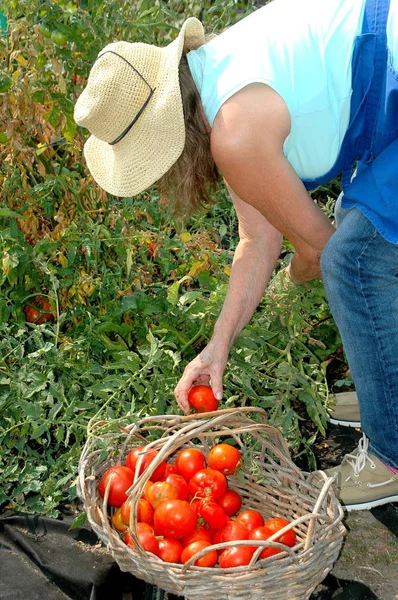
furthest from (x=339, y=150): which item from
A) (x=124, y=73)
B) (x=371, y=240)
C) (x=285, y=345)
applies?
(x=285, y=345)

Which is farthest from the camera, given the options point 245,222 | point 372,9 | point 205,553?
point 245,222

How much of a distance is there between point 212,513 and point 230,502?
109 millimetres

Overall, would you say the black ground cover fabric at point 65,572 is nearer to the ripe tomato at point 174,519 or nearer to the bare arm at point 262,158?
the ripe tomato at point 174,519

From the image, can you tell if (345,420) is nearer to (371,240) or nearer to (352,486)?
(352,486)

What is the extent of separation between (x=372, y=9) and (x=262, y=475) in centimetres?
113

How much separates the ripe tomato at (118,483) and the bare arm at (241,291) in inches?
8.8

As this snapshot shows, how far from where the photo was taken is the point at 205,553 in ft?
5.12

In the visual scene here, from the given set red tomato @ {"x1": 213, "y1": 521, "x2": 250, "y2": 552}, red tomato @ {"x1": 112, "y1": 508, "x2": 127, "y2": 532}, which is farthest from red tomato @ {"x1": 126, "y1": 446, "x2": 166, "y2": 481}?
red tomato @ {"x1": 213, "y1": 521, "x2": 250, "y2": 552}

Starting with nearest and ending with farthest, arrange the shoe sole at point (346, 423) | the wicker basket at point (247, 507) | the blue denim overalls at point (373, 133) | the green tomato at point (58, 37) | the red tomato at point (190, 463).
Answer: the wicker basket at point (247, 507)
the blue denim overalls at point (373, 133)
the red tomato at point (190, 463)
the green tomato at point (58, 37)
the shoe sole at point (346, 423)

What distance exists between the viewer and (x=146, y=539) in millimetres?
1681

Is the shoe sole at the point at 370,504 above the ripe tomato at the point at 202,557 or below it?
below

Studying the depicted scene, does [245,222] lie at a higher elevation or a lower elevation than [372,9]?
lower

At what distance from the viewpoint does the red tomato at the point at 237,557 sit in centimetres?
160

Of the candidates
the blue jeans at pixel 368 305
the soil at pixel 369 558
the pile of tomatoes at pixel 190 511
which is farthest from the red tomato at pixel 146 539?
the blue jeans at pixel 368 305
